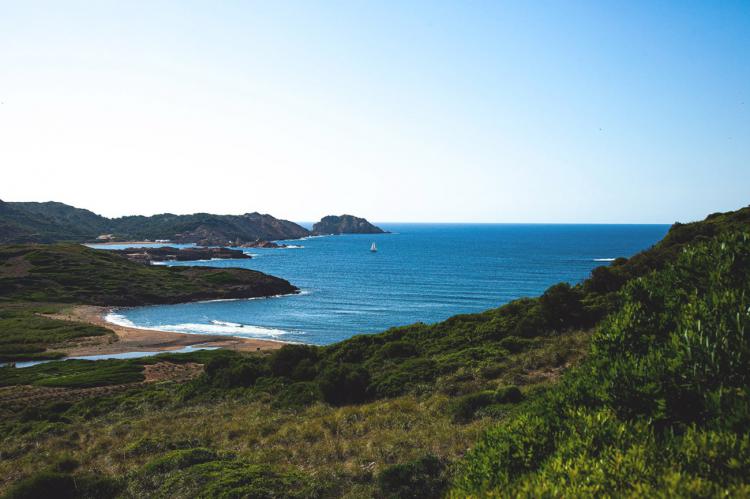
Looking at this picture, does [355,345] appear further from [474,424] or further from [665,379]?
[665,379]

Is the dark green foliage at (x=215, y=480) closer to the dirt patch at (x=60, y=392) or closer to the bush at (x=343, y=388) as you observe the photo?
the bush at (x=343, y=388)

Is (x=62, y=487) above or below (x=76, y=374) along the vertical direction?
above

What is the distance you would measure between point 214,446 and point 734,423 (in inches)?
719

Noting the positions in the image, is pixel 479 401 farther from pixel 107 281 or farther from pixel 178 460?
pixel 107 281

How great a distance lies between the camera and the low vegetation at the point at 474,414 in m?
8.12

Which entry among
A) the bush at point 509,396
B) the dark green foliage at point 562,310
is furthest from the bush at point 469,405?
the dark green foliage at point 562,310

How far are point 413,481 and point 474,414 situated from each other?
23.0 feet

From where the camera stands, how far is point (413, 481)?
13.2m

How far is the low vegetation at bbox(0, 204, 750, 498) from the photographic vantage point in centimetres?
812

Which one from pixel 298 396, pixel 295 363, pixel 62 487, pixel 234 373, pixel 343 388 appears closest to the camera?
pixel 62 487

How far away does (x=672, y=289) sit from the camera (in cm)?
1301

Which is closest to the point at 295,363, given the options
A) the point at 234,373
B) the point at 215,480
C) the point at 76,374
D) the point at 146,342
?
the point at 234,373

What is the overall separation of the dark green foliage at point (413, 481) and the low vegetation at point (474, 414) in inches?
2.3

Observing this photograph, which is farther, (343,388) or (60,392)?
(60,392)
